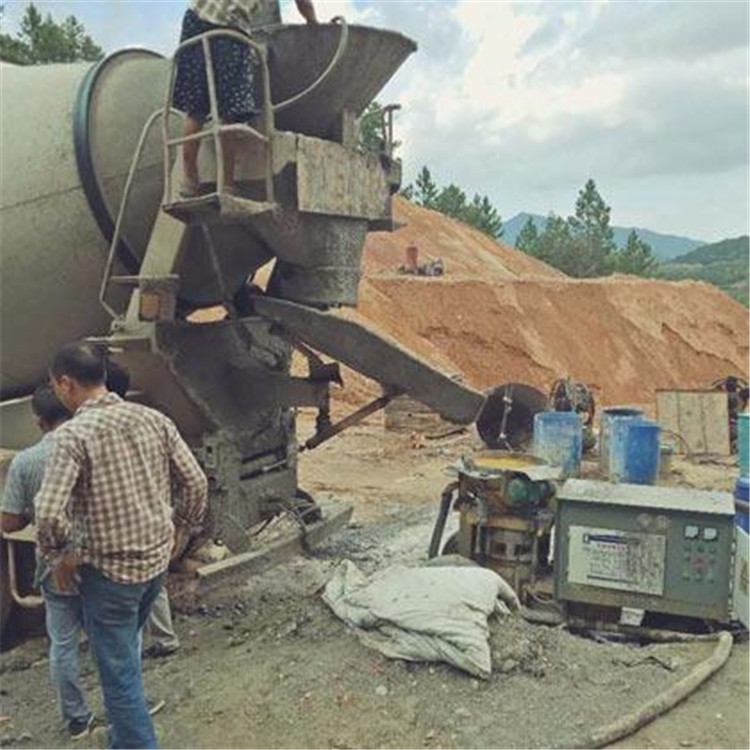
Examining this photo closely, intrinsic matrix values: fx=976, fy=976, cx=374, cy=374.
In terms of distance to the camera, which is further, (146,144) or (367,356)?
(367,356)

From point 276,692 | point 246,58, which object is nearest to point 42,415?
point 276,692

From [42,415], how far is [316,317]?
6.23 feet

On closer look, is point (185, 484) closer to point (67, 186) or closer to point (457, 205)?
point (67, 186)

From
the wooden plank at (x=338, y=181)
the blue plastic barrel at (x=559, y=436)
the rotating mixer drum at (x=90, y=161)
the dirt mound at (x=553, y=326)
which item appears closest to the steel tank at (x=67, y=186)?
the rotating mixer drum at (x=90, y=161)

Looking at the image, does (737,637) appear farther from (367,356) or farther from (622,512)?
(367,356)

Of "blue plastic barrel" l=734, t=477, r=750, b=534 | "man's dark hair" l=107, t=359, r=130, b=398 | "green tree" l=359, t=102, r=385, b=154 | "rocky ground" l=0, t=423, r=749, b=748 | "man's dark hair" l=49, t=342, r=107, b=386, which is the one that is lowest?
"rocky ground" l=0, t=423, r=749, b=748

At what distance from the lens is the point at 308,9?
16.4 feet

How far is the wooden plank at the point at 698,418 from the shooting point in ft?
39.3

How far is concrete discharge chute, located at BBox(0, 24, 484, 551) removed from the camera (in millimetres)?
5098

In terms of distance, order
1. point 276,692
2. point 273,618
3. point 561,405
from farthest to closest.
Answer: point 561,405, point 273,618, point 276,692

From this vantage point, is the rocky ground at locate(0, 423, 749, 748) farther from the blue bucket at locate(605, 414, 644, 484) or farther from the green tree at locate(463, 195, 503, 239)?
the green tree at locate(463, 195, 503, 239)

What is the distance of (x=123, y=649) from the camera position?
11.8 feet

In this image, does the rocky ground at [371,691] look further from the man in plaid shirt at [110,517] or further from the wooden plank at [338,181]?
the wooden plank at [338,181]

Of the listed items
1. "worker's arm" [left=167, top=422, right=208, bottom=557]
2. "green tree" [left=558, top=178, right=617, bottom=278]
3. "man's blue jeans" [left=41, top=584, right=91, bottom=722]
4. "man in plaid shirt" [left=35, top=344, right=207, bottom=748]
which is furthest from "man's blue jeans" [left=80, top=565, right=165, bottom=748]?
"green tree" [left=558, top=178, right=617, bottom=278]
